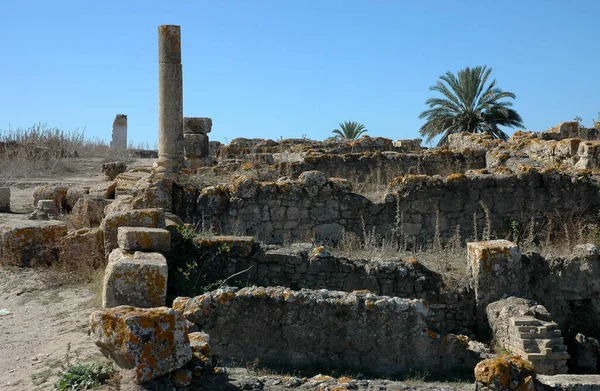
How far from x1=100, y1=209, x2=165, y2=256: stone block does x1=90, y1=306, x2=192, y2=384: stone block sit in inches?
145

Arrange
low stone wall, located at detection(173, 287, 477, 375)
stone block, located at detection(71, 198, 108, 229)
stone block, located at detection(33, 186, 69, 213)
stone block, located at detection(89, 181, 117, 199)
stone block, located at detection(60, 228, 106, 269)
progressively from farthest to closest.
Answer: stone block, located at detection(33, 186, 69, 213) → stone block, located at detection(89, 181, 117, 199) → stone block, located at detection(71, 198, 108, 229) → stone block, located at detection(60, 228, 106, 269) → low stone wall, located at detection(173, 287, 477, 375)

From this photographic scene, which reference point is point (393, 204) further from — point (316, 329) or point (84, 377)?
point (84, 377)

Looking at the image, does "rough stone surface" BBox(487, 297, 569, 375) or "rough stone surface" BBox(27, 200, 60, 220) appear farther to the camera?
"rough stone surface" BBox(27, 200, 60, 220)

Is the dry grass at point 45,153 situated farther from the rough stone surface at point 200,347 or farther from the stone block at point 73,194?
the rough stone surface at point 200,347

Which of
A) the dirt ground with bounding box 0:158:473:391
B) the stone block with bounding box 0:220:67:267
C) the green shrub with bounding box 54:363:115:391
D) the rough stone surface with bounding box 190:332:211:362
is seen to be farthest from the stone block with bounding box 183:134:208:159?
the green shrub with bounding box 54:363:115:391

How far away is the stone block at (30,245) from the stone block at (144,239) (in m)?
2.13

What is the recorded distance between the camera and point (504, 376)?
5.03 m

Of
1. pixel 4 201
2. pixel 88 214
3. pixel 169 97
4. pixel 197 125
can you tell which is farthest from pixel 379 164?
pixel 4 201

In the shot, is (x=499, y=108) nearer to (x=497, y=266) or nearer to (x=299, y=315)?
(x=497, y=266)

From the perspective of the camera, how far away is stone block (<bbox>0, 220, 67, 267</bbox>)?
30.9 ft

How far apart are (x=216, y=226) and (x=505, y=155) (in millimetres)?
6359

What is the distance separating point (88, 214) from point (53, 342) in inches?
203

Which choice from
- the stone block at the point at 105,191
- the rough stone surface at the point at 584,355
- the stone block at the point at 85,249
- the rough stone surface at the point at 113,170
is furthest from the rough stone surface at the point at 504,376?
the rough stone surface at the point at 113,170

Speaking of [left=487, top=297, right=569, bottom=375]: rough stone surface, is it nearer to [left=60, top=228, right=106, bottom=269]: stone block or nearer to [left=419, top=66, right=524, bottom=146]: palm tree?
[left=60, top=228, right=106, bottom=269]: stone block
